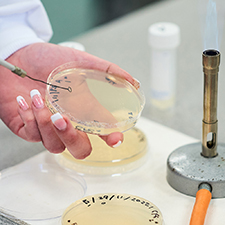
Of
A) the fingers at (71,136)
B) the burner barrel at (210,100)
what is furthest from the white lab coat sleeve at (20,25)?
the burner barrel at (210,100)

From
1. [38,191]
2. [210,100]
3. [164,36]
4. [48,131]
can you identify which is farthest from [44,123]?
[164,36]

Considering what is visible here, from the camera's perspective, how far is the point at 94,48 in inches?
45.7

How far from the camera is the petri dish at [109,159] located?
638 mm

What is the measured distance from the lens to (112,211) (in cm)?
52

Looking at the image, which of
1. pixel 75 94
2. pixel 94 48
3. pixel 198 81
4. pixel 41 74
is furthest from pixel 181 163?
pixel 94 48

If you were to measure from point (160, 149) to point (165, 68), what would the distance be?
0.77 ft

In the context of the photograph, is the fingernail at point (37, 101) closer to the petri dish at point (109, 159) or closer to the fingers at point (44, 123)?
the fingers at point (44, 123)

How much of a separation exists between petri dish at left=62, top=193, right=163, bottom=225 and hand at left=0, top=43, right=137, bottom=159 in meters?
0.07

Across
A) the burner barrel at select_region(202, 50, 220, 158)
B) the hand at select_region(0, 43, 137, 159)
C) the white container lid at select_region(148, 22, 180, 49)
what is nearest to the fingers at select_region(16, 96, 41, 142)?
the hand at select_region(0, 43, 137, 159)

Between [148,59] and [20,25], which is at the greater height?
[20,25]

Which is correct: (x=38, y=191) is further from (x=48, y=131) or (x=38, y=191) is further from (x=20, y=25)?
(x=20, y=25)

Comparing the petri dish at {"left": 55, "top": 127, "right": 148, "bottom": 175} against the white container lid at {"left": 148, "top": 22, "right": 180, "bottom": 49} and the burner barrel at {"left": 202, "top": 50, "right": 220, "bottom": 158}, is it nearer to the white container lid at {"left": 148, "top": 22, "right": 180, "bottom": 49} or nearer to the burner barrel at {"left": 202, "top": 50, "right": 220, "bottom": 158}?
the burner barrel at {"left": 202, "top": 50, "right": 220, "bottom": 158}

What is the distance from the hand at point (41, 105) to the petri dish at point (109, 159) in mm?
93

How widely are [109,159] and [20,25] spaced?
34 cm
